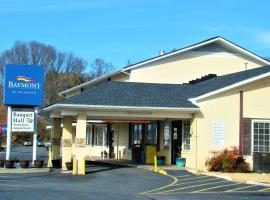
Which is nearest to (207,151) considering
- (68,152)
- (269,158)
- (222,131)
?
(222,131)

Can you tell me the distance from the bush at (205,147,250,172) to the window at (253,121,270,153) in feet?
3.73

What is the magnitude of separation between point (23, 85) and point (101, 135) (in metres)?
14.1

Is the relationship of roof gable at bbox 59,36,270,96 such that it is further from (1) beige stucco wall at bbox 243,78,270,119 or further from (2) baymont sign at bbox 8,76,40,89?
(1) beige stucco wall at bbox 243,78,270,119

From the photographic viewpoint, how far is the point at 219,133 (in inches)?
1001

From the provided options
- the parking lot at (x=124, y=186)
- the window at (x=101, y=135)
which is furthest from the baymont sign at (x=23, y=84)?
the window at (x=101, y=135)

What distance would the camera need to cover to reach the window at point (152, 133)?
3058 cm

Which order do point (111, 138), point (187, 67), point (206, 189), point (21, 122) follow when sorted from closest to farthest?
point (206, 189)
point (21, 122)
point (187, 67)
point (111, 138)

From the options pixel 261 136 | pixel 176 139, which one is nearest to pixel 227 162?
pixel 261 136

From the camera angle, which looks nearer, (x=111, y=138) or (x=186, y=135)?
(x=186, y=135)

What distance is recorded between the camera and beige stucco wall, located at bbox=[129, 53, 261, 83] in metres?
33.2

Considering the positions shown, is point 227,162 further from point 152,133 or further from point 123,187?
point 152,133

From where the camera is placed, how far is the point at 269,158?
81.5 ft

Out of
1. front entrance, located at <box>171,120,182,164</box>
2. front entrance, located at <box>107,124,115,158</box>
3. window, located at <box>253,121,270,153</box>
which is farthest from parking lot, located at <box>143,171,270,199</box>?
front entrance, located at <box>107,124,115,158</box>

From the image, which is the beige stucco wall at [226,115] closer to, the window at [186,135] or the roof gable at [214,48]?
the window at [186,135]
